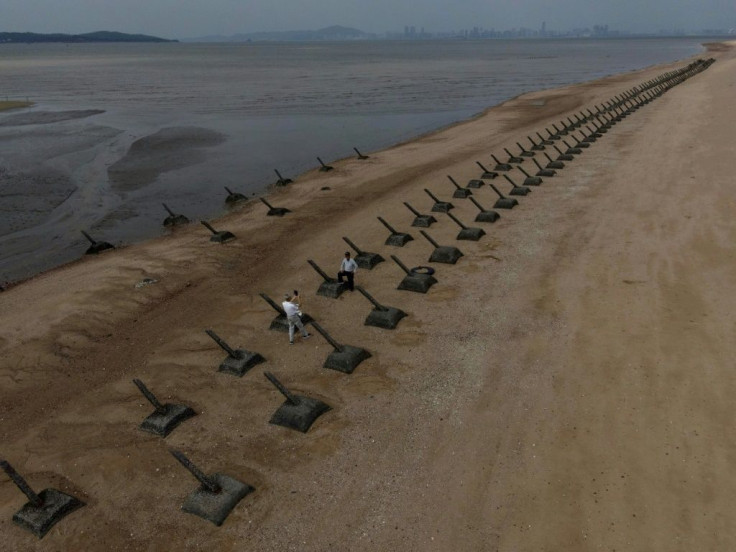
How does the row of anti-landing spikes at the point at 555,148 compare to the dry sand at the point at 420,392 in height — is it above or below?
above

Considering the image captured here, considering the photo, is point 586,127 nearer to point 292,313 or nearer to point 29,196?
point 292,313

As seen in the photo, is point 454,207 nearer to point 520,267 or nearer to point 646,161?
point 520,267

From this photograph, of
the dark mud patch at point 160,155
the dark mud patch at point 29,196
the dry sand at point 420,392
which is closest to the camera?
the dry sand at point 420,392

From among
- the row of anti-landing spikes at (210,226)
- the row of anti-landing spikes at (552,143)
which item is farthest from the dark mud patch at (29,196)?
the row of anti-landing spikes at (552,143)

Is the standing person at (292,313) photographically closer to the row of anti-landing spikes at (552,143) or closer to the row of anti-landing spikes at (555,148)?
the row of anti-landing spikes at (555,148)

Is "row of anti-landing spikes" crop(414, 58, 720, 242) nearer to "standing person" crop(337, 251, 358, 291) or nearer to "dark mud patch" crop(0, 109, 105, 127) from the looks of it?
"standing person" crop(337, 251, 358, 291)

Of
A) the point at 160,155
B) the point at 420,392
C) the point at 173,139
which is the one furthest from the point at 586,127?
Result: the point at 420,392

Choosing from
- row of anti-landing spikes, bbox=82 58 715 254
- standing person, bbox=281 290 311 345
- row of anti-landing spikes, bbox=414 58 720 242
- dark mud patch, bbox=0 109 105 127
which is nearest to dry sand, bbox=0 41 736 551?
standing person, bbox=281 290 311 345
